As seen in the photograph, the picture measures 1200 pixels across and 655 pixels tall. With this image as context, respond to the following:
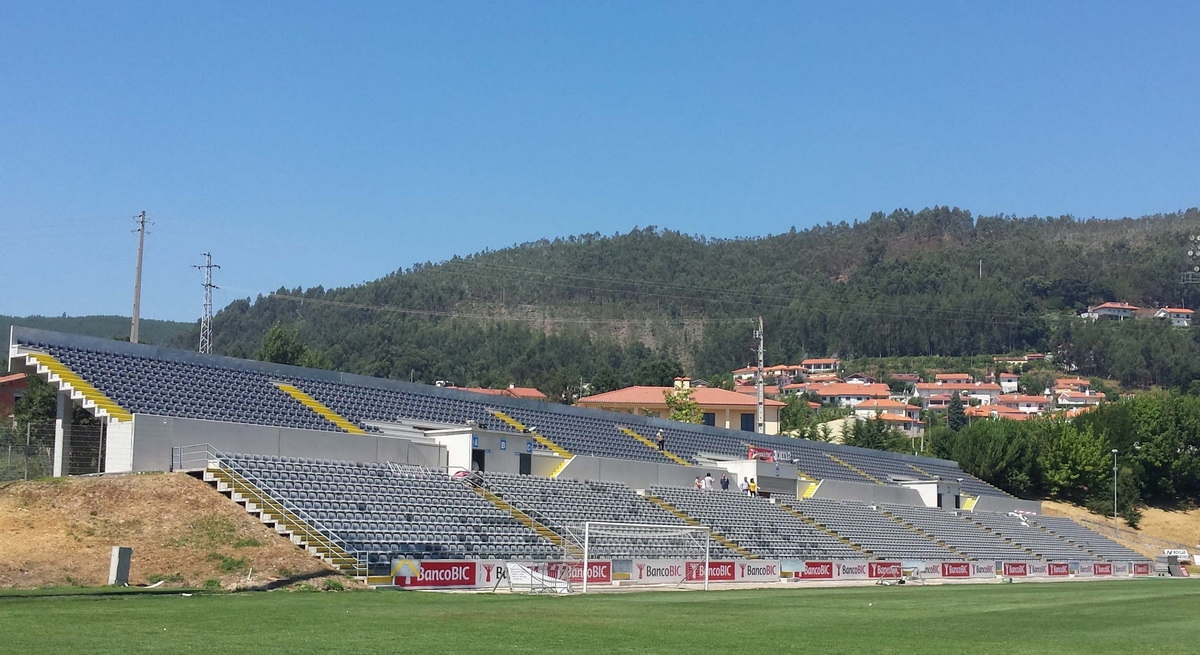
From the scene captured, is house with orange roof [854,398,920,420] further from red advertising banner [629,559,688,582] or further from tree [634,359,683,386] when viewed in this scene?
red advertising banner [629,559,688,582]

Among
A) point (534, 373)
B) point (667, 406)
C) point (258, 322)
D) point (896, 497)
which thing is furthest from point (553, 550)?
point (258, 322)

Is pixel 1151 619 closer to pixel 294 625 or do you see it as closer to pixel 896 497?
pixel 294 625

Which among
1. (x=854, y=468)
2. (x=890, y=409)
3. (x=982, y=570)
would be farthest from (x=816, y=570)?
(x=890, y=409)

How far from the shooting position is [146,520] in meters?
28.8

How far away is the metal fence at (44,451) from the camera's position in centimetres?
3175

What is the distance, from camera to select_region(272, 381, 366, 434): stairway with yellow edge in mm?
40875

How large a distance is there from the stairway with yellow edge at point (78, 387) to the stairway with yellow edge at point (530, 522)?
11698mm

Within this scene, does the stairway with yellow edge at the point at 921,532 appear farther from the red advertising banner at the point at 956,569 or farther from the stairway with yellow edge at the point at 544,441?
the stairway with yellow edge at the point at 544,441

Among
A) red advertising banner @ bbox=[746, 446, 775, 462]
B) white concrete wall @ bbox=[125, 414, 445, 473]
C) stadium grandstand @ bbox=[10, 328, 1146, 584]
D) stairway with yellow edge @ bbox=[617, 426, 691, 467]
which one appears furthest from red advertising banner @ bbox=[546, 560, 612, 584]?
red advertising banner @ bbox=[746, 446, 775, 462]

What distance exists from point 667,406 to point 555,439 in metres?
45.9

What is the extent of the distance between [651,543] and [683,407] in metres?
49.5

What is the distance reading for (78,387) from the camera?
109 ft

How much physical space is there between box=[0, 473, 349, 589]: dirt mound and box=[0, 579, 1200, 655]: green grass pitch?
2850 mm

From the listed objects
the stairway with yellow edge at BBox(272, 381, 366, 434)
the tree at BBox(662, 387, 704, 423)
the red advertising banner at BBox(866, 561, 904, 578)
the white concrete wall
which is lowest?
the red advertising banner at BBox(866, 561, 904, 578)
